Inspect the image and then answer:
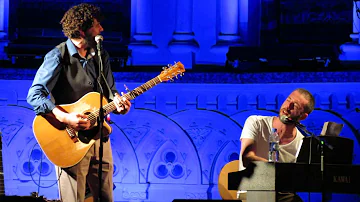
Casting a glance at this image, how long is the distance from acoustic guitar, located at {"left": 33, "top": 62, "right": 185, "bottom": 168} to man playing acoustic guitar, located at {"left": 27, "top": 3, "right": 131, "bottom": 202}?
3 cm

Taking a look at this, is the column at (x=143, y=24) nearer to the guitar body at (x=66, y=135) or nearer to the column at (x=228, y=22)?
the column at (x=228, y=22)

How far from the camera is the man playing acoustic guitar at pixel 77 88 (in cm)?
430

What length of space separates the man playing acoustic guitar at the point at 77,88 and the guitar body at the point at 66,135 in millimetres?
34

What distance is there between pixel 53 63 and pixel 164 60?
2710mm

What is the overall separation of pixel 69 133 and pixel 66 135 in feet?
0.10

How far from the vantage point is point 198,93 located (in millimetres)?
6680

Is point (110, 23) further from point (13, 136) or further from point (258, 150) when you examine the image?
point (258, 150)

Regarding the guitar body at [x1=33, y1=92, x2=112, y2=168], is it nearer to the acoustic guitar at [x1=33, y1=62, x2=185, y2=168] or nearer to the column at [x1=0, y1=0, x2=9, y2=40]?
the acoustic guitar at [x1=33, y1=62, x2=185, y2=168]

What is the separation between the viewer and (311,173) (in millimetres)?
3986

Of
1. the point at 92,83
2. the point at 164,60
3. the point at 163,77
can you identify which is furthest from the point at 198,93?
the point at 92,83

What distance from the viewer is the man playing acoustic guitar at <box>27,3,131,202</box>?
4.30 m

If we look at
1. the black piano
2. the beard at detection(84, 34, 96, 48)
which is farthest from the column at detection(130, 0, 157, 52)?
the black piano

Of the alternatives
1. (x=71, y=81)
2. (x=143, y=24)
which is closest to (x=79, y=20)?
(x=71, y=81)

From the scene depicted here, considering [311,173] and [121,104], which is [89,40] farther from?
[311,173]
